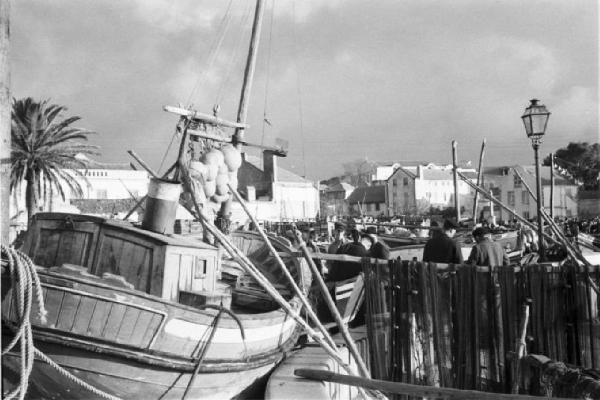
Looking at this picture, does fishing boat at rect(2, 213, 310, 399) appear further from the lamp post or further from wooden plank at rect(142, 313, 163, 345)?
the lamp post

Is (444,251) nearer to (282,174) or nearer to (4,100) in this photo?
(4,100)

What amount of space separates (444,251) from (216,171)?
4338 millimetres

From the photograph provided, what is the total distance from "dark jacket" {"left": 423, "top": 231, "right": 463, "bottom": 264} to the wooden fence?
1.52m

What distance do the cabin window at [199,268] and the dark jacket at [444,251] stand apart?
358 cm

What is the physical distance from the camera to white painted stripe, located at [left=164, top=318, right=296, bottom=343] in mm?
6230

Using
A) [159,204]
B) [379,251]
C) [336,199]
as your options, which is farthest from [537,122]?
[336,199]

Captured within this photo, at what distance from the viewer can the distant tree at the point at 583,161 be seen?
65688 millimetres

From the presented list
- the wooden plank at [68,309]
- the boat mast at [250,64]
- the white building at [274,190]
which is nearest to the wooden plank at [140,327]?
the wooden plank at [68,309]

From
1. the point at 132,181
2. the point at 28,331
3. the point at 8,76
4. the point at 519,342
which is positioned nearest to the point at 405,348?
the point at 519,342

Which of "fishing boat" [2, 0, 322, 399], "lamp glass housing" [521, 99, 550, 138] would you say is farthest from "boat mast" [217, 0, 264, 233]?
"lamp glass housing" [521, 99, 550, 138]

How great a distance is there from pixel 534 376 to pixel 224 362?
3.84 m

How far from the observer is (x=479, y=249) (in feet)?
26.5

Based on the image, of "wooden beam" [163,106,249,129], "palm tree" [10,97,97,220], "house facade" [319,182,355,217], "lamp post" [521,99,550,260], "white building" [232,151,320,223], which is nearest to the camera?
"lamp post" [521,99,550,260]

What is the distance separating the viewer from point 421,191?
3366 inches
